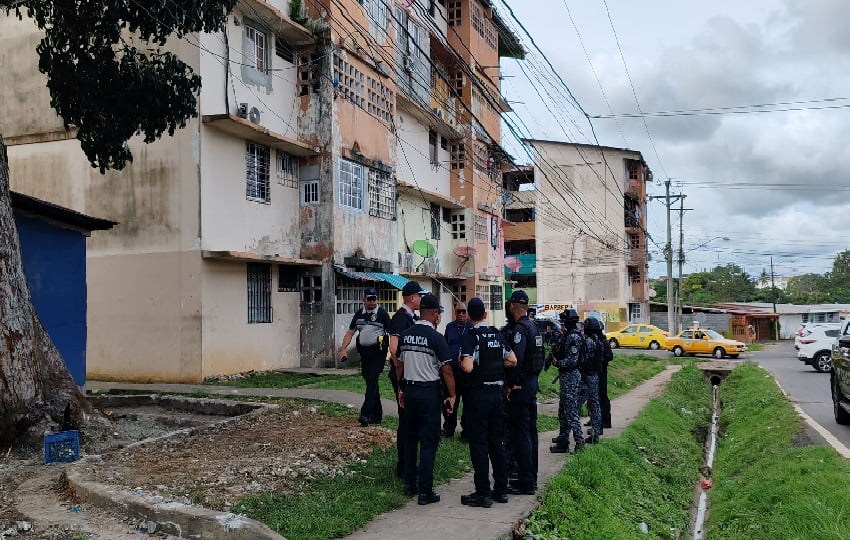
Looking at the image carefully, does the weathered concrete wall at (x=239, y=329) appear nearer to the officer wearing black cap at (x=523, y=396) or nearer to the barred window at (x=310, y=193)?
the barred window at (x=310, y=193)

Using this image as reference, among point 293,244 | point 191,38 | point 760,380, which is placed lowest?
point 760,380

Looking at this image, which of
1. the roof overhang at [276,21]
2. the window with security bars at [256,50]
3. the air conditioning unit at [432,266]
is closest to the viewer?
the roof overhang at [276,21]

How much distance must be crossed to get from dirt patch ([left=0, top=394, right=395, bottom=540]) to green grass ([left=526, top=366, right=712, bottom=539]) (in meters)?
2.26

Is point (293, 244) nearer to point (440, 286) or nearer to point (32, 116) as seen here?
point (32, 116)

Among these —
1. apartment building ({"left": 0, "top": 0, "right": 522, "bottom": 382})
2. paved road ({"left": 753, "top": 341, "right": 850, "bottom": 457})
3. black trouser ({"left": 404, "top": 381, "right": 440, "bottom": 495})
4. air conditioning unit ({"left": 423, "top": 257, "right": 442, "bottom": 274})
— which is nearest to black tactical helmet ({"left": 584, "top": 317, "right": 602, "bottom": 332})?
paved road ({"left": 753, "top": 341, "right": 850, "bottom": 457})

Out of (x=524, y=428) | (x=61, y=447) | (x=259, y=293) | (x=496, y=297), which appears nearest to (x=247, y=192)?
(x=259, y=293)

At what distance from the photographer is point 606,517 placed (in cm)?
693

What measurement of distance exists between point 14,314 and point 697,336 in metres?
32.5

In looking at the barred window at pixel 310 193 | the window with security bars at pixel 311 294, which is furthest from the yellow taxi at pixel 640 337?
the barred window at pixel 310 193

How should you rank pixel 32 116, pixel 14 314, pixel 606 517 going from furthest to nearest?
pixel 32 116 → pixel 14 314 → pixel 606 517

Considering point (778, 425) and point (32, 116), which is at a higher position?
point (32, 116)

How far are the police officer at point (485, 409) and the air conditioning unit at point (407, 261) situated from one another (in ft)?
54.5

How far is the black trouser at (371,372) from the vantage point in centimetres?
952

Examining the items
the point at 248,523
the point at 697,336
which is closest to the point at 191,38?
the point at 248,523
